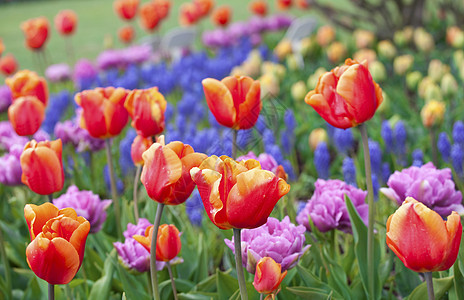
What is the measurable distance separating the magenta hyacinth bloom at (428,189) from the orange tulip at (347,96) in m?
0.26

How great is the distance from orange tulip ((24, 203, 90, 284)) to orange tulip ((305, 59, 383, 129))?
537 millimetres

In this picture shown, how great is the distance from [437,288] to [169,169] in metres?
0.73

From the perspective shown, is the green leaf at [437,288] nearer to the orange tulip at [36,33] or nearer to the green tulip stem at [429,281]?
the green tulip stem at [429,281]

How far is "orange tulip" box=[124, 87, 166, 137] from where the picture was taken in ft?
4.28

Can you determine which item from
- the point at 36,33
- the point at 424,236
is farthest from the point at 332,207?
the point at 36,33

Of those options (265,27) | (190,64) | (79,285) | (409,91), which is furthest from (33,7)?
(79,285)

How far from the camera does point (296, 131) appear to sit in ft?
10.5

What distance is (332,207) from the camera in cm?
137

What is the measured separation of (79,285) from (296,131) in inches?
75.3

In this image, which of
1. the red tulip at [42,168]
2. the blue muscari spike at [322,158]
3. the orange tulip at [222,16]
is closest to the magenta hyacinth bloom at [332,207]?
the red tulip at [42,168]

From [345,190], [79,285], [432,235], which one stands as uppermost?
[432,235]

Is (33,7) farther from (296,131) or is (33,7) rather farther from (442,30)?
(296,131)

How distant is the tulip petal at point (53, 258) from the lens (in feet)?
2.98

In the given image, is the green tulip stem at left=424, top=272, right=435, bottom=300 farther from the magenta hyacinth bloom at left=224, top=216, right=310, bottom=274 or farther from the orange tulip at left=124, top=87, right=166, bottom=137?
the orange tulip at left=124, top=87, right=166, bottom=137
